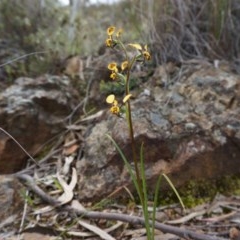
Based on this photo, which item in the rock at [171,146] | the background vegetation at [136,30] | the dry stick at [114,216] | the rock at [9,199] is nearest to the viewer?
the dry stick at [114,216]

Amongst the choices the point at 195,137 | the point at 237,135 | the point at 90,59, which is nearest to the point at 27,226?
the point at 195,137

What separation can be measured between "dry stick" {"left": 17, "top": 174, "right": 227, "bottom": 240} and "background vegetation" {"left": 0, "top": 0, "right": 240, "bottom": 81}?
0.67 meters

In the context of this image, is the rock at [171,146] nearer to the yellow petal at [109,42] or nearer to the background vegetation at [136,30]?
the background vegetation at [136,30]

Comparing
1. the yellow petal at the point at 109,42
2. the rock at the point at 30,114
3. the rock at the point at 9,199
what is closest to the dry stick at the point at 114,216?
the rock at the point at 9,199

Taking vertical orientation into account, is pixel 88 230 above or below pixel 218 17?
below

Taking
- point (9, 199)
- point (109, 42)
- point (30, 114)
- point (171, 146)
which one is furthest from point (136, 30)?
point (109, 42)

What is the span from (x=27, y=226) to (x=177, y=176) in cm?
69

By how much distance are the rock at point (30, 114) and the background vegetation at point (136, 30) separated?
374mm

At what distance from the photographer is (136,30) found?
2.76 m

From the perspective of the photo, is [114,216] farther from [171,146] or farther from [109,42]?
[109,42]

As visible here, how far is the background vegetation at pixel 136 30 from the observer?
2.39m

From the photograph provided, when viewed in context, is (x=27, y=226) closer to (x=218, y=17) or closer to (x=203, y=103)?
(x=203, y=103)

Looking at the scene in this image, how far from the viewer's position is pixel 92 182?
1.73 meters

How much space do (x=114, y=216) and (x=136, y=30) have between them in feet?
5.40
